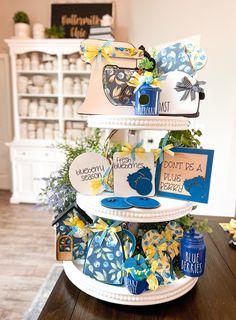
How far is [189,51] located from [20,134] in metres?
3.32

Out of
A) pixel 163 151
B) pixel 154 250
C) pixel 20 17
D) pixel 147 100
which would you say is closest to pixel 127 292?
pixel 154 250

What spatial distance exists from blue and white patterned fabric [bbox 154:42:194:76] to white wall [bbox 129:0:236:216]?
4.79 feet

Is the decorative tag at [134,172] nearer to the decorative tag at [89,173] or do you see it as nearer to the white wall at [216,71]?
the decorative tag at [89,173]

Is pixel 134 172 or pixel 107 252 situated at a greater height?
pixel 134 172

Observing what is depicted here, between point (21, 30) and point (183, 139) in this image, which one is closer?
point (183, 139)

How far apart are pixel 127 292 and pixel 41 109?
3416 mm

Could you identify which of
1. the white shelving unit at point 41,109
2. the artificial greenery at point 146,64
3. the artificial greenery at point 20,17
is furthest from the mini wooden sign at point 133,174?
the artificial greenery at point 20,17

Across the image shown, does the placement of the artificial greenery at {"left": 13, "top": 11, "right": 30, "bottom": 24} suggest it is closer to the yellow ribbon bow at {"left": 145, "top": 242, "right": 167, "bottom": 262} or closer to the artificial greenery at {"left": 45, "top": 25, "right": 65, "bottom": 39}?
the artificial greenery at {"left": 45, "top": 25, "right": 65, "bottom": 39}

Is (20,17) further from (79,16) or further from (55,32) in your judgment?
(79,16)

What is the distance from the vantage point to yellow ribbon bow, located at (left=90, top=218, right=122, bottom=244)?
968 millimetres

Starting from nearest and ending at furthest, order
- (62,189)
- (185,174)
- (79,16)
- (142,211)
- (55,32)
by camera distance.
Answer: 1. (142,211)
2. (185,174)
3. (62,189)
4. (55,32)
5. (79,16)

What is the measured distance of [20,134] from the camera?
12.9 feet

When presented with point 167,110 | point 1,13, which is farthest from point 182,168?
point 1,13

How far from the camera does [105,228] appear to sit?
988mm
